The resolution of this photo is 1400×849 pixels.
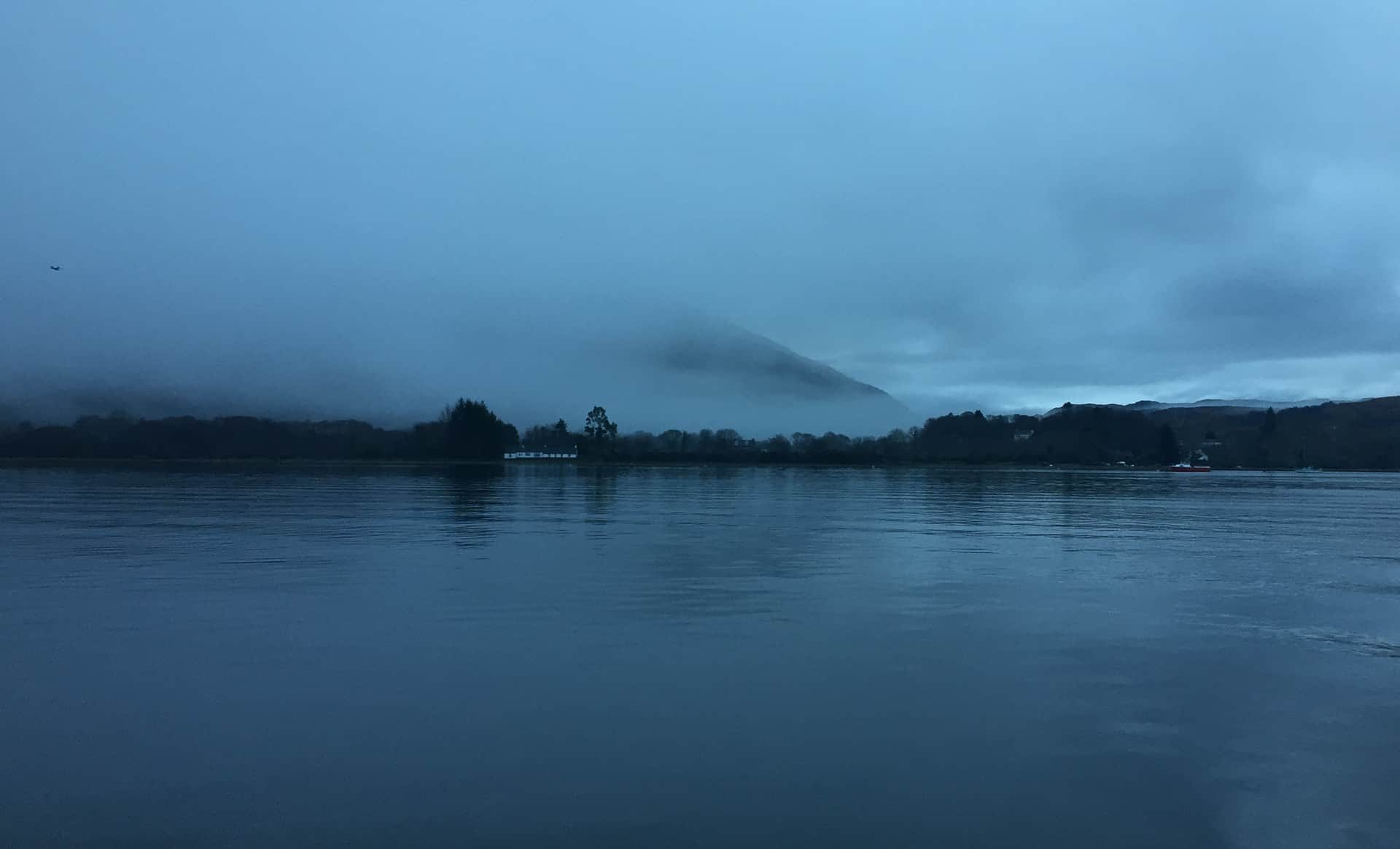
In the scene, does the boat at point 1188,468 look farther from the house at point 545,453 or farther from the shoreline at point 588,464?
the house at point 545,453

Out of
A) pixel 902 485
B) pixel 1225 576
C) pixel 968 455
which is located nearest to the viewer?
pixel 1225 576

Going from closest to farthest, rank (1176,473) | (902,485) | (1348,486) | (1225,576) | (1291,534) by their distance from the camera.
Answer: (1225,576)
(1291,534)
(902,485)
(1348,486)
(1176,473)

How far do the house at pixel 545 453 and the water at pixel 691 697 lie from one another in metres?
124

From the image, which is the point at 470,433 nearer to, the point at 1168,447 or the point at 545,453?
the point at 545,453

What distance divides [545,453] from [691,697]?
480ft

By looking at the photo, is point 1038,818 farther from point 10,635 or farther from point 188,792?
point 10,635

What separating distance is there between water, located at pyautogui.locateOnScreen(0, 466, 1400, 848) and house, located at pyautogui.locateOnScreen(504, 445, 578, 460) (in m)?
124

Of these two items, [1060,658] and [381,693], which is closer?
[381,693]

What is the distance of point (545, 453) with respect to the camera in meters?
154

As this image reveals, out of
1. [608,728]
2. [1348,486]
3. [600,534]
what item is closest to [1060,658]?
[608,728]

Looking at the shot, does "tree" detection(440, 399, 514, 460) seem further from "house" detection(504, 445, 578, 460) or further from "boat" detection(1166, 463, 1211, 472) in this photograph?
"boat" detection(1166, 463, 1211, 472)

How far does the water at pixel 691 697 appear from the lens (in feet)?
24.0

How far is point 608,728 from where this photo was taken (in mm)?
9219

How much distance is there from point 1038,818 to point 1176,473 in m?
122
